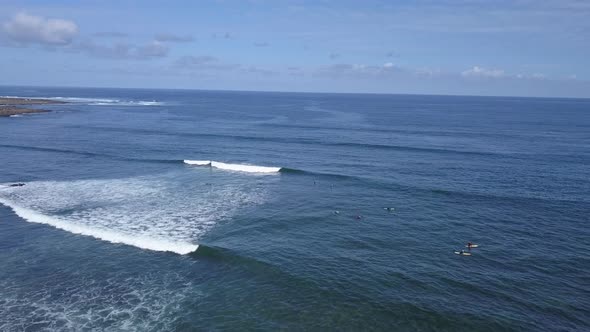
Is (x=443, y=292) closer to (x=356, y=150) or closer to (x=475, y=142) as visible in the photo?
(x=356, y=150)

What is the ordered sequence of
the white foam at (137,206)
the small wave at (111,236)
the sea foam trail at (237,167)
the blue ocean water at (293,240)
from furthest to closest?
the sea foam trail at (237,167)
the white foam at (137,206)
the small wave at (111,236)
the blue ocean water at (293,240)

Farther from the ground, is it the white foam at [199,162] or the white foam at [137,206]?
the white foam at [199,162]

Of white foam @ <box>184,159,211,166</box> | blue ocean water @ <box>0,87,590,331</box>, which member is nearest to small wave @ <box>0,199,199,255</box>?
blue ocean water @ <box>0,87,590,331</box>

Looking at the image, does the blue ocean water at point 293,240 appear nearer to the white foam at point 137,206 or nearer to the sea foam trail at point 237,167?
the white foam at point 137,206

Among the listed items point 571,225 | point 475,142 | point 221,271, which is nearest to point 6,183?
point 221,271

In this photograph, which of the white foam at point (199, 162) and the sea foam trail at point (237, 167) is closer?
the sea foam trail at point (237, 167)

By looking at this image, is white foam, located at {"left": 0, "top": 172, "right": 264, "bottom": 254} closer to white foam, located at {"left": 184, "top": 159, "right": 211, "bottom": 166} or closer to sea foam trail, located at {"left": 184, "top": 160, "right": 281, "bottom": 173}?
sea foam trail, located at {"left": 184, "top": 160, "right": 281, "bottom": 173}

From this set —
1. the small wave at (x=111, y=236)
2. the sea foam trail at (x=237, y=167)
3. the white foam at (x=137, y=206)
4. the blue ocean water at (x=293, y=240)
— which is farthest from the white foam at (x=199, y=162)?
the small wave at (x=111, y=236)

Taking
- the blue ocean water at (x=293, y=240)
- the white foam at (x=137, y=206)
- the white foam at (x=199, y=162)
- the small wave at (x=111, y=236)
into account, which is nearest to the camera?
the blue ocean water at (x=293, y=240)
